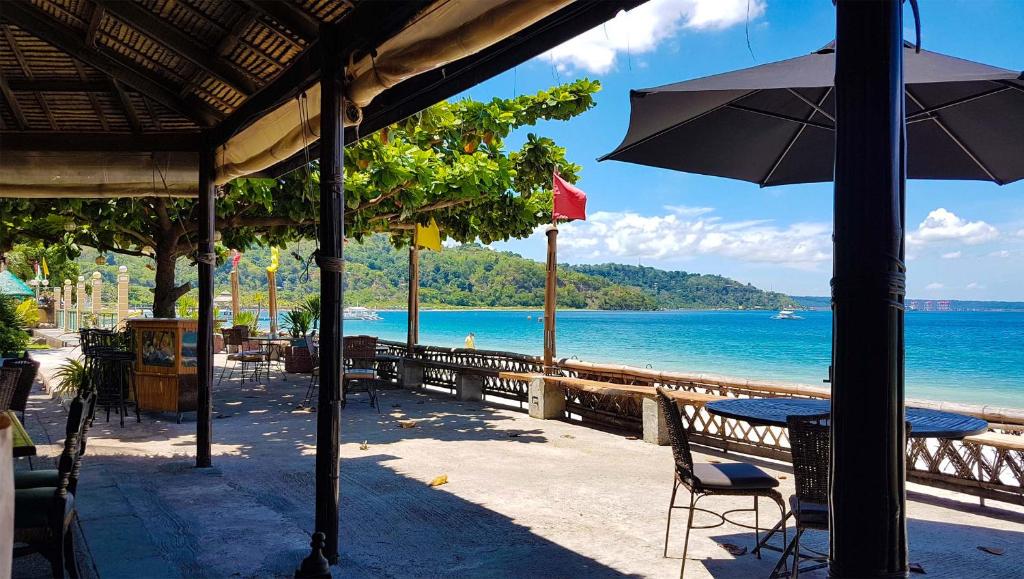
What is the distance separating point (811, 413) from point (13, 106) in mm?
5924

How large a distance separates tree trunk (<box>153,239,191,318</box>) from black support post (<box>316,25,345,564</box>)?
23.5 feet

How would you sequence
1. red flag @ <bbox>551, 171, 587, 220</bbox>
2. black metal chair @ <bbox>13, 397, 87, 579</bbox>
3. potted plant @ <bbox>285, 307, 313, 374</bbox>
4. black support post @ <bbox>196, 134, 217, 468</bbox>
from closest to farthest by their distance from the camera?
1. black metal chair @ <bbox>13, 397, 87, 579</bbox>
2. black support post @ <bbox>196, 134, 217, 468</bbox>
3. red flag @ <bbox>551, 171, 587, 220</bbox>
4. potted plant @ <bbox>285, 307, 313, 374</bbox>

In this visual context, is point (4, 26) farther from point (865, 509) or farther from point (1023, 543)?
point (1023, 543)

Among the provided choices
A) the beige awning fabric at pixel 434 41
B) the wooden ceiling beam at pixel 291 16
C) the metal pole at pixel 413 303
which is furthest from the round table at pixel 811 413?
the metal pole at pixel 413 303

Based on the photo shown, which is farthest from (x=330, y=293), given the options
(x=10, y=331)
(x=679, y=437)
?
(x=10, y=331)

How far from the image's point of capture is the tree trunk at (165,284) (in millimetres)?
9586

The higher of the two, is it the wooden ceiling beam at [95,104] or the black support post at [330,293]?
the wooden ceiling beam at [95,104]

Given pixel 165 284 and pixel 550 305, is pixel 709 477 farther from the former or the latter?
pixel 165 284

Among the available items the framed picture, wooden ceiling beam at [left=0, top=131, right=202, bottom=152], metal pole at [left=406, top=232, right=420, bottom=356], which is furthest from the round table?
metal pole at [left=406, top=232, right=420, bottom=356]

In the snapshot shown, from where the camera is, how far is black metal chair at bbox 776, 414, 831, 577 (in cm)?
309

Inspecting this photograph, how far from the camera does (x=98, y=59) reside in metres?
4.54

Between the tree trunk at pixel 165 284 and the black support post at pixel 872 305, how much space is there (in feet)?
32.2

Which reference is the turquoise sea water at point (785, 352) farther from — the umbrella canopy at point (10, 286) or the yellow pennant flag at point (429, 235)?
the umbrella canopy at point (10, 286)

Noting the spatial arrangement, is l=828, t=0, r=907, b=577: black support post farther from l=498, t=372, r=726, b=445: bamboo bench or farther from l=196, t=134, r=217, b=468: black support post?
l=196, t=134, r=217, b=468: black support post
